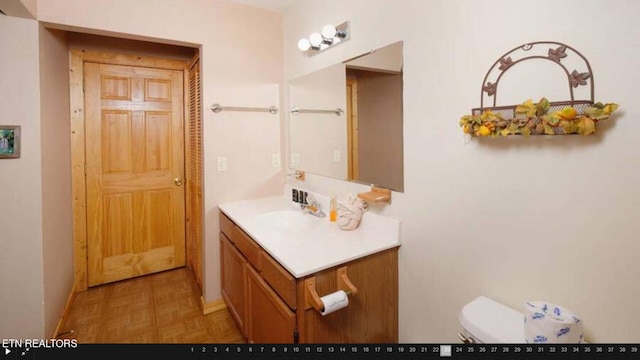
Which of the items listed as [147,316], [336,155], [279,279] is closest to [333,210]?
[336,155]

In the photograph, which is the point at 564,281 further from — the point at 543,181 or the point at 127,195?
the point at 127,195

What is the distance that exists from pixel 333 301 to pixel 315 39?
5.16 feet

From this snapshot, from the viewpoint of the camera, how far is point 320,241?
1.57 metres

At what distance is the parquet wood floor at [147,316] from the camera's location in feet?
6.76

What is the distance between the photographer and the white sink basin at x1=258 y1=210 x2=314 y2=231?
2.05 m

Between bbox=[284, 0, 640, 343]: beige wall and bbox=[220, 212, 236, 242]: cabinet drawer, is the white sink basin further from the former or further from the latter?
bbox=[284, 0, 640, 343]: beige wall

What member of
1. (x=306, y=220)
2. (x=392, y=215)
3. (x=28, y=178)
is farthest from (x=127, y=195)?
(x=392, y=215)

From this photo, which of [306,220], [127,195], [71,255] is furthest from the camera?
[127,195]

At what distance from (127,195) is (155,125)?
0.67m

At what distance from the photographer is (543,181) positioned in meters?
1.04

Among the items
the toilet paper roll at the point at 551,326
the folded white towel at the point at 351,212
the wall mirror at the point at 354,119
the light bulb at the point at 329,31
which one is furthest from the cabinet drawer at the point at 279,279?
the light bulb at the point at 329,31

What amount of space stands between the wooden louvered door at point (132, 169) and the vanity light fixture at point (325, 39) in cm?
145

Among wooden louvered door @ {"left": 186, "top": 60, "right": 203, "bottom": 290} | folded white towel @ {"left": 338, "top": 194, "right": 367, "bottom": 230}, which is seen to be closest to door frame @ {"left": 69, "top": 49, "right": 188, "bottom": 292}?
wooden louvered door @ {"left": 186, "top": 60, "right": 203, "bottom": 290}

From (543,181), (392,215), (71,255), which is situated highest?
(543,181)
